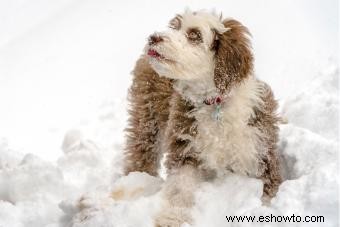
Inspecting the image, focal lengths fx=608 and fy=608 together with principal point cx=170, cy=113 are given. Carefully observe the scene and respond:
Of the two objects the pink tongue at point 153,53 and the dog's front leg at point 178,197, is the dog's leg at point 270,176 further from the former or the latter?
the pink tongue at point 153,53

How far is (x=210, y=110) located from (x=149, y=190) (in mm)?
681

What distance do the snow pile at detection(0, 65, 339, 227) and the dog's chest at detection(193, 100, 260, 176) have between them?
11 cm

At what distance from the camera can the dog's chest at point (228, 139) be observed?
3.95m

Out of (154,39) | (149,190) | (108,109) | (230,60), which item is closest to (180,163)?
(149,190)

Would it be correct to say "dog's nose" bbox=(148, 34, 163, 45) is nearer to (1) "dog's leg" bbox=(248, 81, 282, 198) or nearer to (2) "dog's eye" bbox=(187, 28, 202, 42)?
(2) "dog's eye" bbox=(187, 28, 202, 42)

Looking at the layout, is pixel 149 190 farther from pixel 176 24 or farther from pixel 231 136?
pixel 176 24

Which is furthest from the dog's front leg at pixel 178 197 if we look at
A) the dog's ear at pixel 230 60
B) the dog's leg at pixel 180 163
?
the dog's ear at pixel 230 60

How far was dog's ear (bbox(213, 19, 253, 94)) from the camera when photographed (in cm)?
384

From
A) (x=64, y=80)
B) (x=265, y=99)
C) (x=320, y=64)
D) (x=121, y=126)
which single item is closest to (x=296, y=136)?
(x=265, y=99)

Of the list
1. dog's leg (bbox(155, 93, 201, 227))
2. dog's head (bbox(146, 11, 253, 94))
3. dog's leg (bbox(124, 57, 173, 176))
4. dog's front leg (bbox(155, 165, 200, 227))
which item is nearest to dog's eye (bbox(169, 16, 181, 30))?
dog's head (bbox(146, 11, 253, 94))

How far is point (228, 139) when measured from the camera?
13.0ft

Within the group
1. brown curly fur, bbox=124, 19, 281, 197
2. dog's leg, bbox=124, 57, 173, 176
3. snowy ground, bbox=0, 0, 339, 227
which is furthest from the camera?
dog's leg, bbox=124, 57, 173, 176

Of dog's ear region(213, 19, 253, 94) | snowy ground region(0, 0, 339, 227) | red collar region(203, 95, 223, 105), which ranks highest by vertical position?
dog's ear region(213, 19, 253, 94)

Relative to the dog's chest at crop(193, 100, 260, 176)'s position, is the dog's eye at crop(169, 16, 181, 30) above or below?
above
